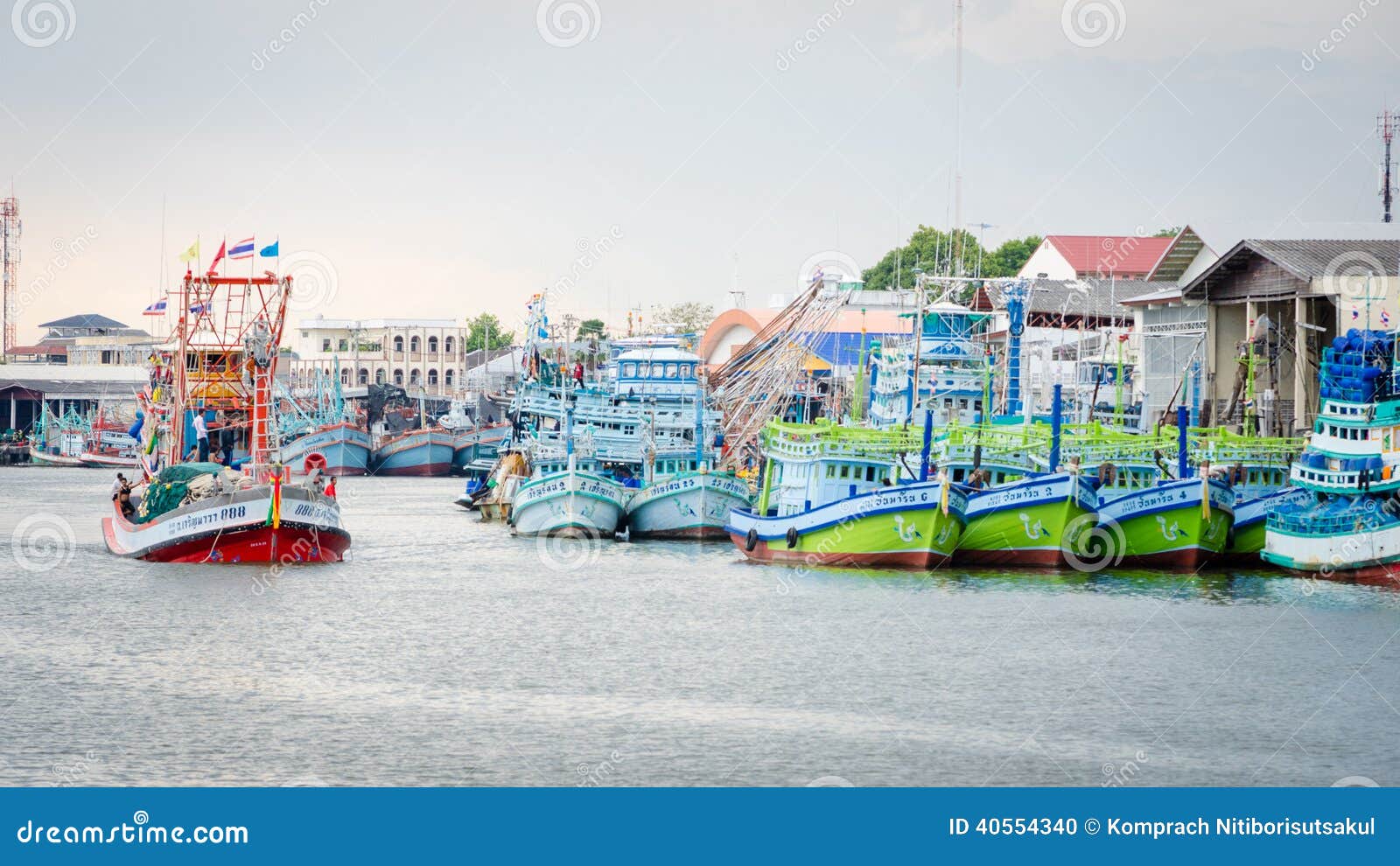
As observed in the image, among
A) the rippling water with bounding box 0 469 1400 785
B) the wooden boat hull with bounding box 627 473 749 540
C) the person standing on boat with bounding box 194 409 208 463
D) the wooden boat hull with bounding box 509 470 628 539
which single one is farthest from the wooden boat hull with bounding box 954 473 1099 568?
the person standing on boat with bounding box 194 409 208 463

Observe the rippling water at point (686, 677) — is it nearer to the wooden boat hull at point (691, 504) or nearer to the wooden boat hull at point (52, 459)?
the wooden boat hull at point (691, 504)

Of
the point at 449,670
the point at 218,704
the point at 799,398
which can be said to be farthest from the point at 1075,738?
the point at 799,398

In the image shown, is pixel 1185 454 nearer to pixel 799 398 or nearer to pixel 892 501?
pixel 892 501

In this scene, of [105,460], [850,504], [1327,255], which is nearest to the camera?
[850,504]

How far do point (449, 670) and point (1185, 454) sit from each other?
23.4 meters

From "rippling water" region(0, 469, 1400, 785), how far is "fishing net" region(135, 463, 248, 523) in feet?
6.04

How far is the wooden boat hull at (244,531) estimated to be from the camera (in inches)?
1766

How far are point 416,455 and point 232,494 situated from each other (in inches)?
2700

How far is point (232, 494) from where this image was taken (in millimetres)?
44688

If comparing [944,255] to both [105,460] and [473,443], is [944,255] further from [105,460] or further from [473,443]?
[105,460]

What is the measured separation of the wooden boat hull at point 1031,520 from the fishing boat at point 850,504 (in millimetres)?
671

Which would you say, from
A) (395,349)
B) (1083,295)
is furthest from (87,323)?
(1083,295)

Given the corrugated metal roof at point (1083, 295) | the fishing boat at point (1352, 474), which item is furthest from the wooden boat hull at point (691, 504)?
the corrugated metal roof at point (1083, 295)

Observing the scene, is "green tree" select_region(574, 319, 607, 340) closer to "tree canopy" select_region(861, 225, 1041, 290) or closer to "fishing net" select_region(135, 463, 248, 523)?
"tree canopy" select_region(861, 225, 1041, 290)
